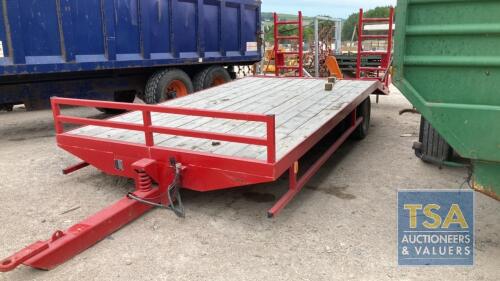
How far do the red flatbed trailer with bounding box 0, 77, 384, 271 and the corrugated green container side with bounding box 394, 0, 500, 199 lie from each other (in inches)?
40.9

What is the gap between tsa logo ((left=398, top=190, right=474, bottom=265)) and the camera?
319 centimetres

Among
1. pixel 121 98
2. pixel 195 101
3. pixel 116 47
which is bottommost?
pixel 121 98

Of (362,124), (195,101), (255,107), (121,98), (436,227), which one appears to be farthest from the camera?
(121,98)

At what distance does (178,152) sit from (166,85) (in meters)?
4.64

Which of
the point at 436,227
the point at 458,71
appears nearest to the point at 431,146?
the point at 436,227

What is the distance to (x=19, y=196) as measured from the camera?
4.31m

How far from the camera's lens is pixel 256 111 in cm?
498

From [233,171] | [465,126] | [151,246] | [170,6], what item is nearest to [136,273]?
[151,246]

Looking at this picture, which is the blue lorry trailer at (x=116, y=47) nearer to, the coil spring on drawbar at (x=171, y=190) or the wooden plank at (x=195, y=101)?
the wooden plank at (x=195, y=101)

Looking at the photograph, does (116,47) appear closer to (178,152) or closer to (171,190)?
(178,152)

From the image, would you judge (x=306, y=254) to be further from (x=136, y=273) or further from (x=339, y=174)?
(x=339, y=174)

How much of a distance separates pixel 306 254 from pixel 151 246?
3.86ft

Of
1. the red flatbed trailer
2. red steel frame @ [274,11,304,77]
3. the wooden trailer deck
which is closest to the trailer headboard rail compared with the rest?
the red flatbed trailer

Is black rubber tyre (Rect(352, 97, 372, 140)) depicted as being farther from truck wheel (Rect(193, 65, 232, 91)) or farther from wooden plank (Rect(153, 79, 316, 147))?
truck wheel (Rect(193, 65, 232, 91))
